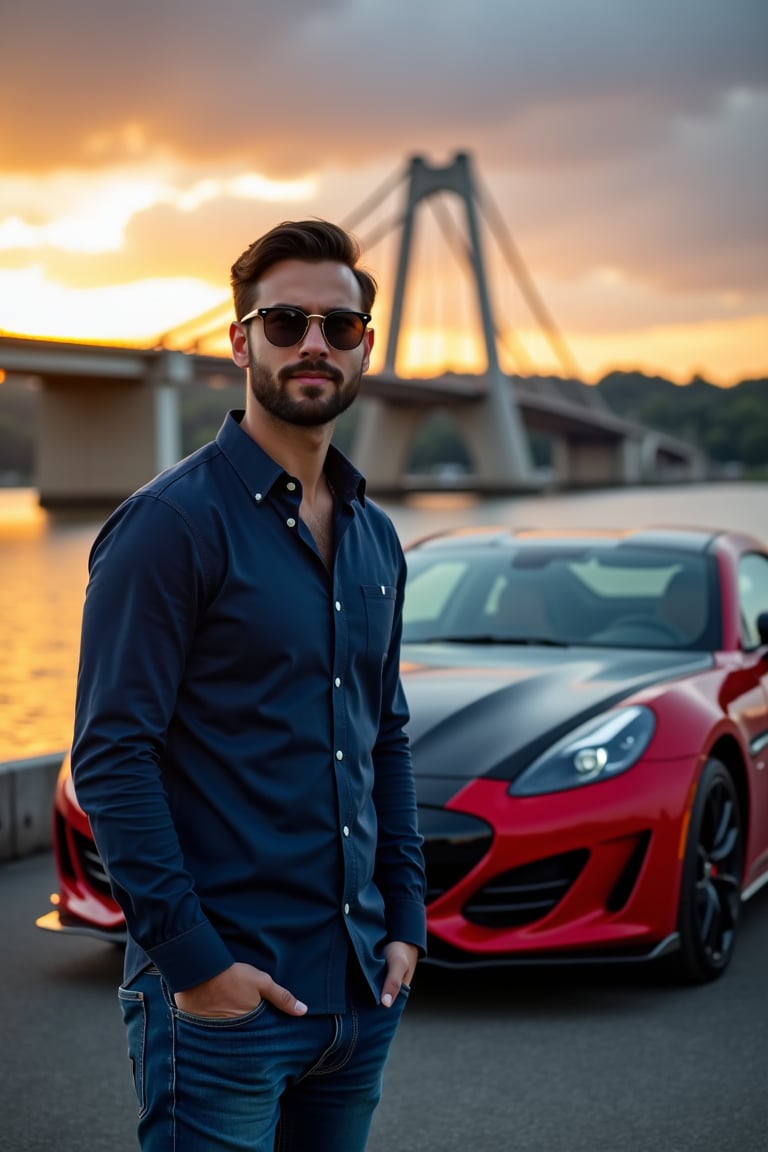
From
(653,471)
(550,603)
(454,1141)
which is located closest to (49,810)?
(550,603)

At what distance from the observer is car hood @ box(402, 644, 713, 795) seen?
4.47 m

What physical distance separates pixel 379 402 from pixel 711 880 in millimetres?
57320

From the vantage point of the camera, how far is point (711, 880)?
185 inches

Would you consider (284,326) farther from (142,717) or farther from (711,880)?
(711,880)

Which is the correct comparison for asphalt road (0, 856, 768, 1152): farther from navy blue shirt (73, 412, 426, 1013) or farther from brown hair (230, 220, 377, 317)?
brown hair (230, 220, 377, 317)

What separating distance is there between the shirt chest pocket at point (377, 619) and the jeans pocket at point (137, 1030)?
0.52m

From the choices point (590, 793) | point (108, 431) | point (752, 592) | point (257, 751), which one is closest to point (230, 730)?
point (257, 751)

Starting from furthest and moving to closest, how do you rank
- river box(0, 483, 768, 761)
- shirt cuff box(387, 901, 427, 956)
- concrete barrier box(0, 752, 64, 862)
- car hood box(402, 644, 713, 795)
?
river box(0, 483, 768, 761) < concrete barrier box(0, 752, 64, 862) < car hood box(402, 644, 713, 795) < shirt cuff box(387, 901, 427, 956)

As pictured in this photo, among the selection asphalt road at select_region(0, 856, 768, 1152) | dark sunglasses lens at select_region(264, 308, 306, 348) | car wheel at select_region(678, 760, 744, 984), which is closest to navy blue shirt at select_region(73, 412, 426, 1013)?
dark sunglasses lens at select_region(264, 308, 306, 348)

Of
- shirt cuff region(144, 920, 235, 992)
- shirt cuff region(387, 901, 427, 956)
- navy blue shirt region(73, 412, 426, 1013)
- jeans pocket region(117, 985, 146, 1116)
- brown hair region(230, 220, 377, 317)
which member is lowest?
jeans pocket region(117, 985, 146, 1116)

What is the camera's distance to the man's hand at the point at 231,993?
1860mm

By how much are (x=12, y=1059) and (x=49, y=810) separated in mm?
2557

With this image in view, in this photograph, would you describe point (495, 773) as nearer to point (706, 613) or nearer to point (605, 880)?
point (605, 880)

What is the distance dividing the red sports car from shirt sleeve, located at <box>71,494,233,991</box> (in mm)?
2466
